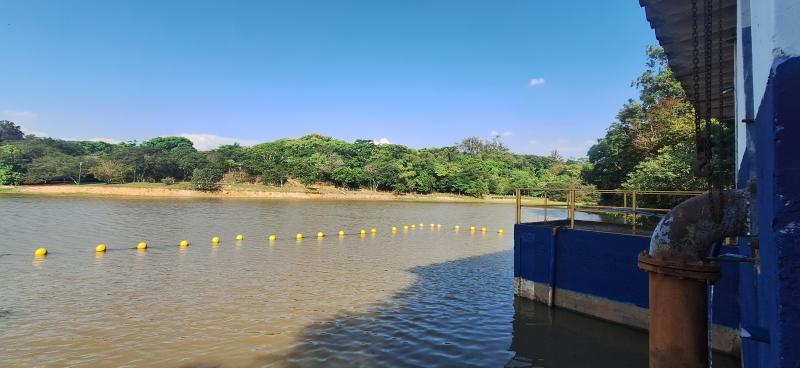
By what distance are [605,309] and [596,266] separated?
2.96ft

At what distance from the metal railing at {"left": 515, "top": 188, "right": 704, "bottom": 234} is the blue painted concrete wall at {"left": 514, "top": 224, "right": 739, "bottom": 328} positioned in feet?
1.97

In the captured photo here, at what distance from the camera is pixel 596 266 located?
29.9 ft

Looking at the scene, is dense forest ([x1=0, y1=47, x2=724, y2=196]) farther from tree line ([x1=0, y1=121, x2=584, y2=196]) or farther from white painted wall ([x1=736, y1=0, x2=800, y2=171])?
white painted wall ([x1=736, y1=0, x2=800, y2=171])

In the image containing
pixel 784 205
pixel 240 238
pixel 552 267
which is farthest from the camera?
pixel 240 238

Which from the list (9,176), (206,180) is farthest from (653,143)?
(9,176)

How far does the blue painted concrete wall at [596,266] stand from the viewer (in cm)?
725

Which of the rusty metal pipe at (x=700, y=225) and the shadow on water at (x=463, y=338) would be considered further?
the shadow on water at (x=463, y=338)

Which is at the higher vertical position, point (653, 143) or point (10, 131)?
point (10, 131)

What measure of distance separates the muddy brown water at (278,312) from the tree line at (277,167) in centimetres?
5185

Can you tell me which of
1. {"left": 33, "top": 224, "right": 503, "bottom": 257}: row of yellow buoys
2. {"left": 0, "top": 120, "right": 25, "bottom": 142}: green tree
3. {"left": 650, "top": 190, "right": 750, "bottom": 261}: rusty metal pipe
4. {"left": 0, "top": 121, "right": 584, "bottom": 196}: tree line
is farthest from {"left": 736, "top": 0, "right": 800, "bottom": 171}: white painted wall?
{"left": 0, "top": 120, "right": 25, "bottom": 142}: green tree

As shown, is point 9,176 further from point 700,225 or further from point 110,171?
point 700,225

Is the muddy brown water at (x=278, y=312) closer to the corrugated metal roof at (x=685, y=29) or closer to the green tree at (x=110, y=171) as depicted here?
the corrugated metal roof at (x=685, y=29)

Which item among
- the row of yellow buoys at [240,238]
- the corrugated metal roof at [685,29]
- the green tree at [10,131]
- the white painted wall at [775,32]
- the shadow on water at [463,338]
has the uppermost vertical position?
the green tree at [10,131]

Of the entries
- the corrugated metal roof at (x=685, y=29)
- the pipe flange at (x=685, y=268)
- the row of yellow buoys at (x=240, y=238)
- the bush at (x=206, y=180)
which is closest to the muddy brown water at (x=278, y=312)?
the row of yellow buoys at (x=240, y=238)
